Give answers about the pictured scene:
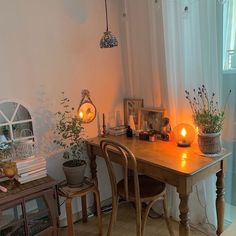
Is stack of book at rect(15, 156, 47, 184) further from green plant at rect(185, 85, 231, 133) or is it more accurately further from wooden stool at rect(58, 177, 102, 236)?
green plant at rect(185, 85, 231, 133)

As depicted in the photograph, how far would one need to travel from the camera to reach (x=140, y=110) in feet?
8.41

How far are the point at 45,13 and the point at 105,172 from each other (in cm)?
153

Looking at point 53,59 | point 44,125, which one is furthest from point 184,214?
point 53,59

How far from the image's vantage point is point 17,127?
7.06 feet

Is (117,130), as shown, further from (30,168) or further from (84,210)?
(30,168)

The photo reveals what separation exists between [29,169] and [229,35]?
5.57 feet

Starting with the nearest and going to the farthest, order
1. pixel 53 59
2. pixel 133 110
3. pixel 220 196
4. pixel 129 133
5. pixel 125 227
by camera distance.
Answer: pixel 220 196 < pixel 53 59 < pixel 125 227 < pixel 129 133 < pixel 133 110

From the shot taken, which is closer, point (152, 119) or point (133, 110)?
point (152, 119)

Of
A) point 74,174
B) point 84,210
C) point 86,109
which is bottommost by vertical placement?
point 84,210

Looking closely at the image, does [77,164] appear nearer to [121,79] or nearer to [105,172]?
[105,172]

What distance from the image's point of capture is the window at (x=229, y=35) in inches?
75.0

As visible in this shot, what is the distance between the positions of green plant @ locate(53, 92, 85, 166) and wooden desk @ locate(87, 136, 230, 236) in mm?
349

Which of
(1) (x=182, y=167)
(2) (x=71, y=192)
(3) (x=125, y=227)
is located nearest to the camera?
(1) (x=182, y=167)

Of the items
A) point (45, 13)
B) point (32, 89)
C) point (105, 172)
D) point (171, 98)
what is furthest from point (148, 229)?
point (45, 13)
